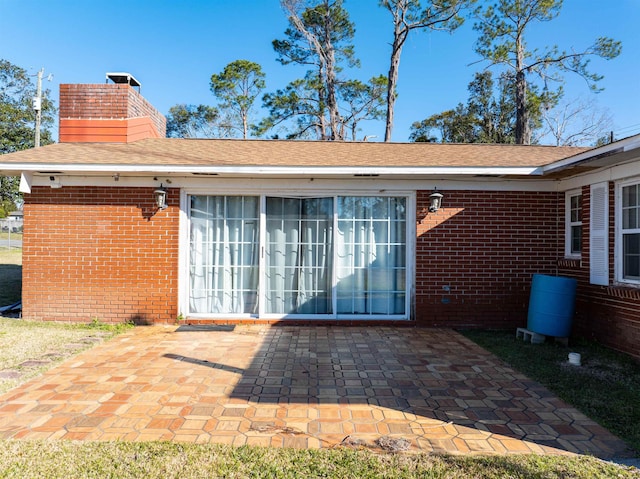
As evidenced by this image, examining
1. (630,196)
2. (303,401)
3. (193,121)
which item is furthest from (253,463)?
(193,121)

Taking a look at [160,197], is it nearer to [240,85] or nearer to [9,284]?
[9,284]

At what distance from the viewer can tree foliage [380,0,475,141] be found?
16.7 metres

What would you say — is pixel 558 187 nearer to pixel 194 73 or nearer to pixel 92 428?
pixel 92 428

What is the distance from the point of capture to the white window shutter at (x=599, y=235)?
5.61 m

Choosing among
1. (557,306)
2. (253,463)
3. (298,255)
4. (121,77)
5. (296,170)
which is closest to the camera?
(253,463)

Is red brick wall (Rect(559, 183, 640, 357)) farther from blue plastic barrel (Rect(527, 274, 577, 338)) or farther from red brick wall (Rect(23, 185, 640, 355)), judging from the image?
blue plastic barrel (Rect(527, 274, 577, 338))

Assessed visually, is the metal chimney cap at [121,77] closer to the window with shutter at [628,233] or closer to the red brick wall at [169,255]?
the red brick wall at [169,255]

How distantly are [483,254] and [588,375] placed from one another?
2.65 meters

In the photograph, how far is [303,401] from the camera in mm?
3648

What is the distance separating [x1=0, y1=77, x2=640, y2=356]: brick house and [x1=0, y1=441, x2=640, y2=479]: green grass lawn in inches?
157

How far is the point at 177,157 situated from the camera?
678 centimetres

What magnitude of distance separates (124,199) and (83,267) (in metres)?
1.31

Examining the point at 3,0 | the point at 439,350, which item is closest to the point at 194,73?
the point at 3,0

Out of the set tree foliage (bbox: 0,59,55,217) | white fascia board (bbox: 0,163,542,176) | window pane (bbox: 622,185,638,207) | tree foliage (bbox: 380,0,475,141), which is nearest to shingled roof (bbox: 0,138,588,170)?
white fascia board (bbox: 0,163,542,176)
